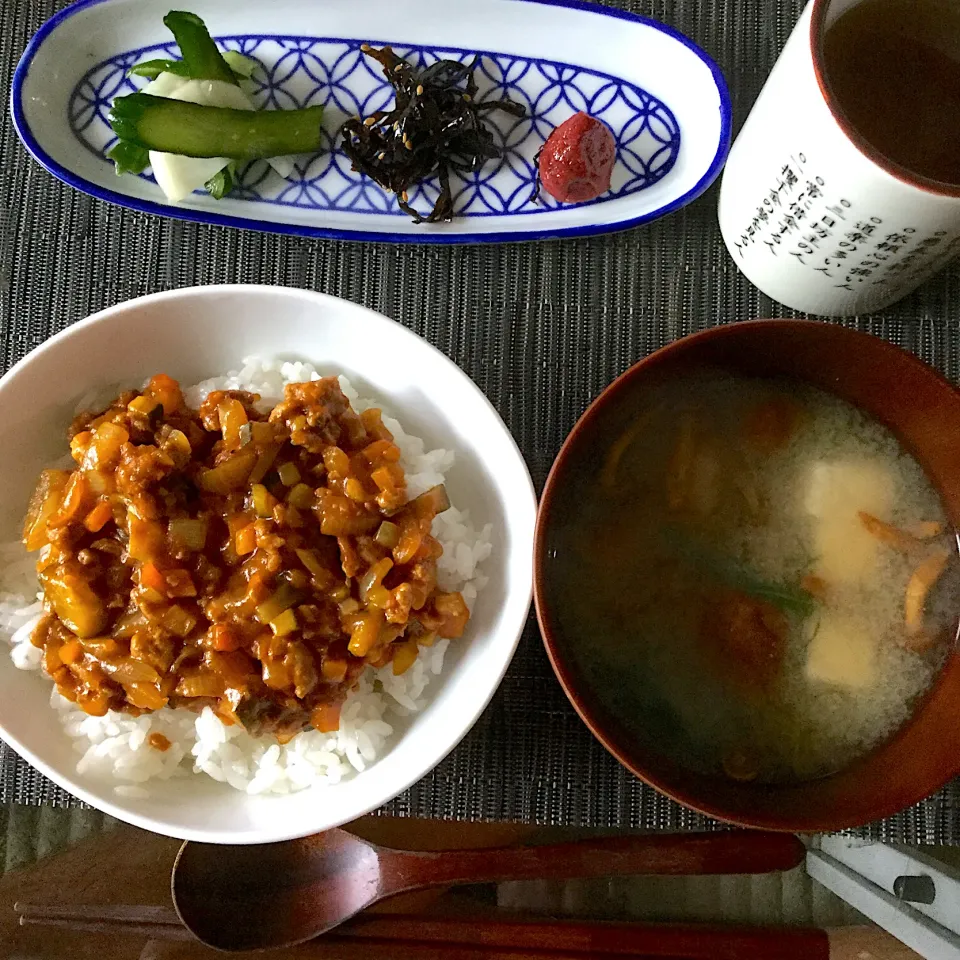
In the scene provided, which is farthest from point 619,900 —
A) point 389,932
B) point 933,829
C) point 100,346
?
point 100,346

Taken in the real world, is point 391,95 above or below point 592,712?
above

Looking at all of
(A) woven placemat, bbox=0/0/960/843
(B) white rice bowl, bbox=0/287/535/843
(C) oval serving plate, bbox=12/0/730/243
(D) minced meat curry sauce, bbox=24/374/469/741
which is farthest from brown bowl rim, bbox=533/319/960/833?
(C) oval serving plate, bbox=12/0/730/243

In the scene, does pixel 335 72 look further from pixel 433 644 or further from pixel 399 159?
pixel 433 644

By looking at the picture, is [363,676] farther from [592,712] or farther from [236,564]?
[592,712]

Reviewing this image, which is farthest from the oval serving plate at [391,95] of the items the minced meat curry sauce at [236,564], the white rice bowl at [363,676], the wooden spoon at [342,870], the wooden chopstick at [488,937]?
the wooden chopstick at [488,937]

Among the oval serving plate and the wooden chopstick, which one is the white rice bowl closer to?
the oval serving plate

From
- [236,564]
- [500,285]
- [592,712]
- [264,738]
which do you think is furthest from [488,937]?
[500,285]
